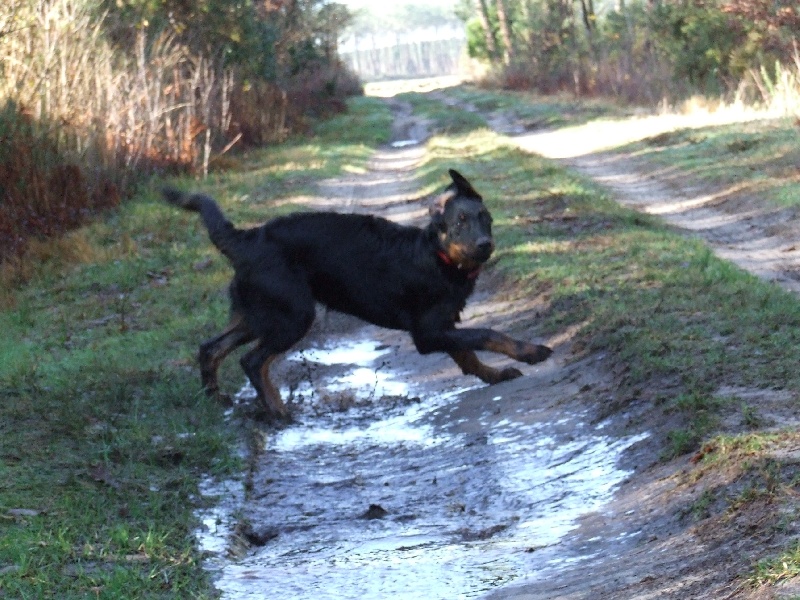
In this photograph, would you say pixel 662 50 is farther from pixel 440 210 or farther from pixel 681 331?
pixel 440 210

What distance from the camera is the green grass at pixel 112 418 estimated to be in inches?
179

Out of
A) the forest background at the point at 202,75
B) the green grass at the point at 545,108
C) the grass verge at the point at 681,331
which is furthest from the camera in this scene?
the green grass at the point at 545,108

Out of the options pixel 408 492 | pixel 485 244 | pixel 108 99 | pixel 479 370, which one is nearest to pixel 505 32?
pixel 108 99

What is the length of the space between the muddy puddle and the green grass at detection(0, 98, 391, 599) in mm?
250

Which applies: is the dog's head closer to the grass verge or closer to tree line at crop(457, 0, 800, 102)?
the grass verge

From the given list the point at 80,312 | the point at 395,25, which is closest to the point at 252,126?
the point at 80,312

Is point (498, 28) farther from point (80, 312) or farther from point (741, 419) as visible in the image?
point (741, 419)

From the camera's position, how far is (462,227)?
6.58 m

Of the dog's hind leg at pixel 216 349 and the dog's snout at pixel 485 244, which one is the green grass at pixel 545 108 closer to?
the dog's hind leg at pixel 216 349

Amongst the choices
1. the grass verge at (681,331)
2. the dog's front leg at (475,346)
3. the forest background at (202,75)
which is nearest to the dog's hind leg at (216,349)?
the dog's front leg at (475,346)

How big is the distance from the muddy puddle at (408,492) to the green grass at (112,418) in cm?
25

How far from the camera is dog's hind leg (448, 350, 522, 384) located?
22.7 feet

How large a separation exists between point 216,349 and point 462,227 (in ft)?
5.88

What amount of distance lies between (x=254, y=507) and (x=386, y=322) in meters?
1.85
